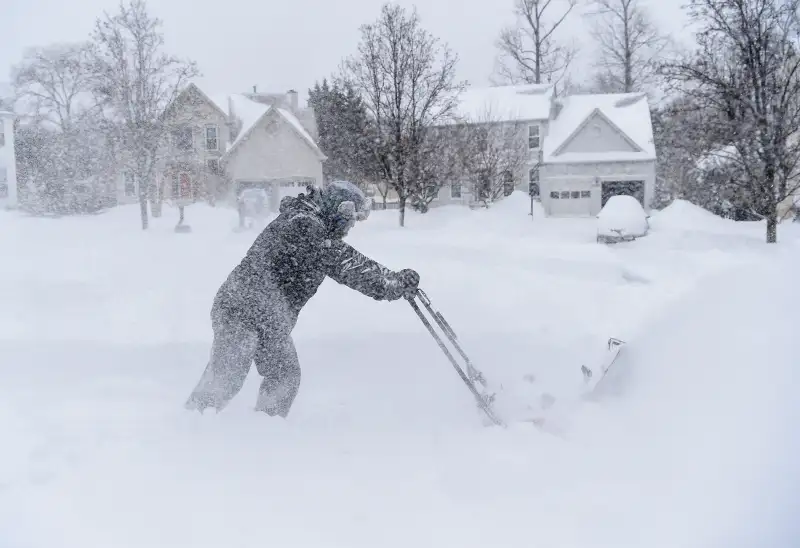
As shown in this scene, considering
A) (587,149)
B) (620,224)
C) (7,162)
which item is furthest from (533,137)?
(7,162)

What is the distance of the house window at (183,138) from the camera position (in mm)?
20641

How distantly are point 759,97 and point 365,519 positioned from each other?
16.5 metres

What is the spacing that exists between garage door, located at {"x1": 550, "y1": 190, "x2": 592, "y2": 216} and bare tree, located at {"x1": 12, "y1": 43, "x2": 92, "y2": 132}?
18.3m

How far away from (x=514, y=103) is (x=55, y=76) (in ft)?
63.4

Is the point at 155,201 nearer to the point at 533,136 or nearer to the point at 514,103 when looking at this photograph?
the point at 514,103

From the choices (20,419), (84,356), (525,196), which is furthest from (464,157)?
(20,419)

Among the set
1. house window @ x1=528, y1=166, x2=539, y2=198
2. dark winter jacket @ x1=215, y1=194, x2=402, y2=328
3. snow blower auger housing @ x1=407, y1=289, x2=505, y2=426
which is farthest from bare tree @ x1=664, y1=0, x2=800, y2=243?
house window @ x1=528, y1=166, x2=539, y2=198

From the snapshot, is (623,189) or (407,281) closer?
(407,281)

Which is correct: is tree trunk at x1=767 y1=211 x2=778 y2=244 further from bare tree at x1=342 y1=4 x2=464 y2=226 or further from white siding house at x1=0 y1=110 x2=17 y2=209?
white siding house at x1=0 y1=110 x2=17 y2=209

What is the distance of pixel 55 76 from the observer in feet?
62.2

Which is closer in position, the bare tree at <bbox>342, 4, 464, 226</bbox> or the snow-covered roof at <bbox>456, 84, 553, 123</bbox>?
the bare tree at <bbox>342, 4, 464, 226</bbox>

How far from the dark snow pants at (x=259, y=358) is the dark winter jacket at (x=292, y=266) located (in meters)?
0.06

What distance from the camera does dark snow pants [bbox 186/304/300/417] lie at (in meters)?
3.71

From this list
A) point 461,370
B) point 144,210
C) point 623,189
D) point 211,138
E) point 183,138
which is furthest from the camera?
point 623,189
